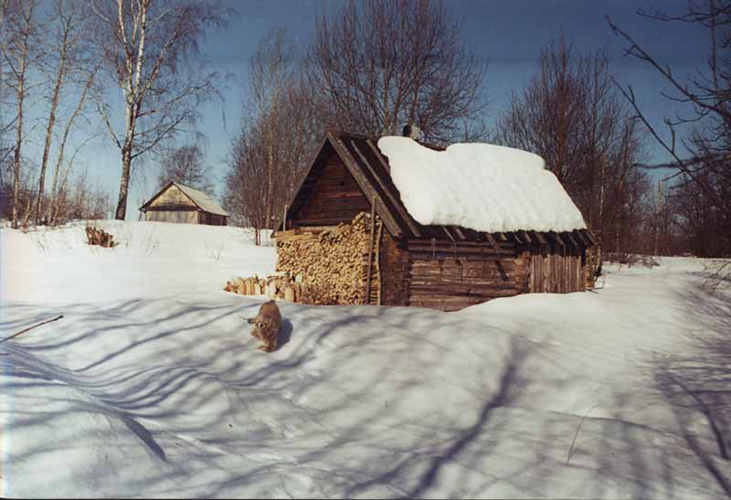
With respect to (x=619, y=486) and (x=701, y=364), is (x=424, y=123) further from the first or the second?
(x=619, y=486)

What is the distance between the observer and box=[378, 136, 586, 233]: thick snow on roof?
12.0m

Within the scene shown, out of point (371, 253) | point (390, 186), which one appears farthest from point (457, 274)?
point (390, 186)

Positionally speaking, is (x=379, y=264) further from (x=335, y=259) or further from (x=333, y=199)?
(x=333, y=199)

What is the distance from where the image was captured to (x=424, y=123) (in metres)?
23.0

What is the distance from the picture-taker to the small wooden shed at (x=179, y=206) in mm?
40875

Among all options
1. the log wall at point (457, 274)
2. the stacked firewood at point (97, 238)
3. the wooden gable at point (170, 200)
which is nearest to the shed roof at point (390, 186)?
the log wall at point (457, 274)

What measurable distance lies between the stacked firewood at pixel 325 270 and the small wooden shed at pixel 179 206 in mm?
29541

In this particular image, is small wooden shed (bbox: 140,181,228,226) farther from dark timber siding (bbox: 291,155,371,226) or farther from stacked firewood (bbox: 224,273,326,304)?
stacked firewood (bbox: 224,273,326,304)

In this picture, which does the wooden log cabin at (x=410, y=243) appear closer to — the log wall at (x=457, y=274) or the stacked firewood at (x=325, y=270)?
the log wall at (x=457, y=274)

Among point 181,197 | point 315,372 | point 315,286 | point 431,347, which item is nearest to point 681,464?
point 431,347

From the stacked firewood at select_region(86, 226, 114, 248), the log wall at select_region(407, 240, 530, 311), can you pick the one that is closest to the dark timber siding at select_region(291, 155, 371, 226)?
the log wall at select_region(407, 240, 530, 311)

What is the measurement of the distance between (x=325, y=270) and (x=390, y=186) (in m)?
2.84

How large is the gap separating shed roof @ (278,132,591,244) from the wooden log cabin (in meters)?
0.03

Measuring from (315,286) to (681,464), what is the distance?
9303mm
